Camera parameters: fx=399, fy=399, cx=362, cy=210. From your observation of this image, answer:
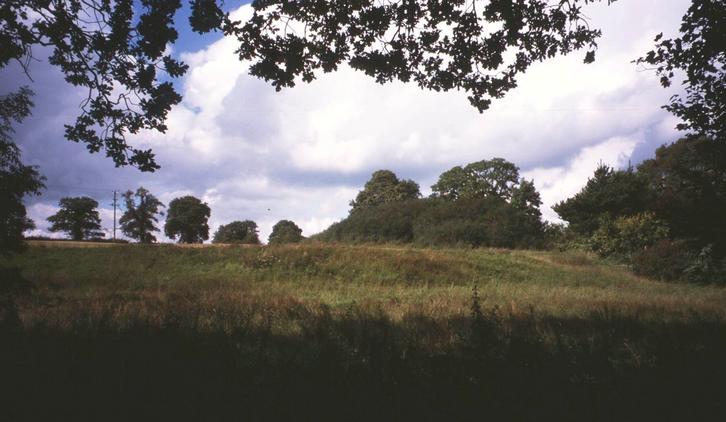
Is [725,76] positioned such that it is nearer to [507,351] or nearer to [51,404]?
[507,351]

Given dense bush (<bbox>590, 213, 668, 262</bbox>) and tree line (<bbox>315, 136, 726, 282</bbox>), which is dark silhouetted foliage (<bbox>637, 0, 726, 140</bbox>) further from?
dense bush (<bbox>590, 213, 668, 262</bbox>)

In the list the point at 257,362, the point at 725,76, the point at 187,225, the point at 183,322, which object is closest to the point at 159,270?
the point at 183,322

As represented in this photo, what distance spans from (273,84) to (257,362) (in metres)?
3.97

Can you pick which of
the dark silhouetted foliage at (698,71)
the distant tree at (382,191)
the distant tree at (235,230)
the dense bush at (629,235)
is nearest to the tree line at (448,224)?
the dense bush at (629,235)

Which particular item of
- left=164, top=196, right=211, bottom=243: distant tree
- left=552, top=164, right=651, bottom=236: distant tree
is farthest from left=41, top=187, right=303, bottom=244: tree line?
left=552, top=164, right=651, bottom=236: distant tree

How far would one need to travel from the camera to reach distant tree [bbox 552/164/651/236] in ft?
109

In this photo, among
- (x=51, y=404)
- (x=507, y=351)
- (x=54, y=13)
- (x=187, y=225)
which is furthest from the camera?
(x=187, y=225)

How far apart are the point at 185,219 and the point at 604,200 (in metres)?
63.8

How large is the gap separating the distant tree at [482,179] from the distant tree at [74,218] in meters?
62.5

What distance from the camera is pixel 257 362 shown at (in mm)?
3908

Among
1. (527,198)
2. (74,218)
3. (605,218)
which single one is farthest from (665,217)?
(74,218)

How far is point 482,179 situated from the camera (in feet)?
197

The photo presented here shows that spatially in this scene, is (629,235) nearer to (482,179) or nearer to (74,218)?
(482,179)

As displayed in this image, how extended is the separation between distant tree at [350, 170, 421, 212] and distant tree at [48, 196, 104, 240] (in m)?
47.2
